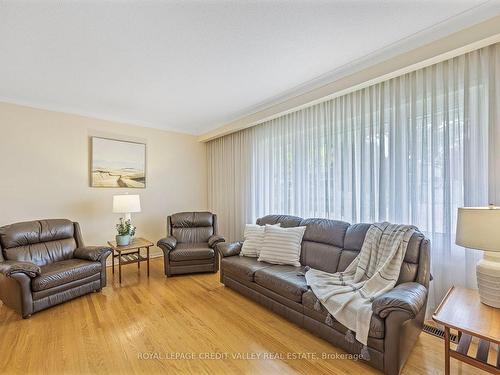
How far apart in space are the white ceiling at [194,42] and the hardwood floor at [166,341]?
2.55 metres

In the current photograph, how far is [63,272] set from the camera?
110 inches

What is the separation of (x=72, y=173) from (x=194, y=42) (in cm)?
307

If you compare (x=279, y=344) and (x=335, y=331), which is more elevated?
(x=335, y=331)

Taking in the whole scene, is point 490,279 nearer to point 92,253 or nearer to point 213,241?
point 213,241

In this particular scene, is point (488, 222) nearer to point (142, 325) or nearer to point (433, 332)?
point (433, 332)

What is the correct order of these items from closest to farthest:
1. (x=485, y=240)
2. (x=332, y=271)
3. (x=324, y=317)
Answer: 1. (x=485, y=240)
2. (x=324, y=317)
3. (x=332, y=271)

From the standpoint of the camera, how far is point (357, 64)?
2.61m

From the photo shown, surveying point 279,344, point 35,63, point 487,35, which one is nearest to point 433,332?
point 279,344

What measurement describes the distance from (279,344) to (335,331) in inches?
18.7

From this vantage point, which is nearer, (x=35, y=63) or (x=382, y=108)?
(x=35, y=63)

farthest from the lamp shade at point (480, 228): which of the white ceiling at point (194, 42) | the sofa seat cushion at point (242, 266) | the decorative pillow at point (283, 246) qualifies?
the sofa seat cushion at point (242, 266)

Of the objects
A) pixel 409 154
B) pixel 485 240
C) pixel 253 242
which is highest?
pixel 409 154

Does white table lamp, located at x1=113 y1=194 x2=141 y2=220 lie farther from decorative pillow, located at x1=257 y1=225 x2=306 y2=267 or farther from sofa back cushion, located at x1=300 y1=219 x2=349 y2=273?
sofa back cushion, located at x1=300 y1=219 x2=349 y2=273

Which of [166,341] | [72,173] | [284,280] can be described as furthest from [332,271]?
[72,173]
